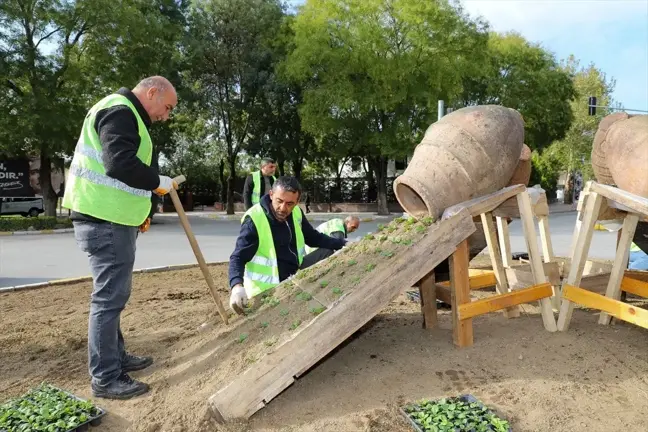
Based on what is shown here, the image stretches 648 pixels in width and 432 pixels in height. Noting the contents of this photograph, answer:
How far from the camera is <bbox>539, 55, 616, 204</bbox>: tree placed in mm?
32625

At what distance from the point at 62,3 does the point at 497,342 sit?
18.3m

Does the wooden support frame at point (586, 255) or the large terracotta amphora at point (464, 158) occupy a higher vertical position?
the large terracotta amphora at point (464, 158)

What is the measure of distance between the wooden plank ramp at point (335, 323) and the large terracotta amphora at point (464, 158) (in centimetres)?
20

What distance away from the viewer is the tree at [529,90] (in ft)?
90.2

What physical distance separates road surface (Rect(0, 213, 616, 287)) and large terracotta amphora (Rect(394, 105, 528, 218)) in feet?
21.7

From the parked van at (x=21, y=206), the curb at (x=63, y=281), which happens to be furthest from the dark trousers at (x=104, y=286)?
the parked van at (x=21, y=206)

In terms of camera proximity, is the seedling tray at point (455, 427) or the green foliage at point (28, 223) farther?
the green foliage at point (28, 223)

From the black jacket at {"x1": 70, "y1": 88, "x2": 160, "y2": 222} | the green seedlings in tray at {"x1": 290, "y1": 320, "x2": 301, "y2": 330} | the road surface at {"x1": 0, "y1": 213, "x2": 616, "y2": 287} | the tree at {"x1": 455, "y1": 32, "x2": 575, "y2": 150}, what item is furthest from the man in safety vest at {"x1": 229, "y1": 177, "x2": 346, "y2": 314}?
the tree at {"x1": 455, "y1": 32, "x2": 575, "y2": 150}

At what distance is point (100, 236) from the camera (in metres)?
3.20

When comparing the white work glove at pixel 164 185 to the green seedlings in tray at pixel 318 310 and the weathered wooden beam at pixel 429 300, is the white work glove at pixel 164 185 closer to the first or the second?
the green seedlings in tray at pixel 318 310

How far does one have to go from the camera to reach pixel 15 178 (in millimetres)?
21734

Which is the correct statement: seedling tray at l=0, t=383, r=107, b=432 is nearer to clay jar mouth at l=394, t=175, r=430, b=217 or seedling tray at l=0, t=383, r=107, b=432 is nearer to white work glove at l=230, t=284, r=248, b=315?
white work glove at l=230, t=284, r=248, b=315

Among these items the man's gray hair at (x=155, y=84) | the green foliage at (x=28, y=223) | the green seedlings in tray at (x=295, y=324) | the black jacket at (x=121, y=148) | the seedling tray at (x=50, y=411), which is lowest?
the green foliage at (x=28, y=223)

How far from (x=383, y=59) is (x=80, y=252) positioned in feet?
46.1
